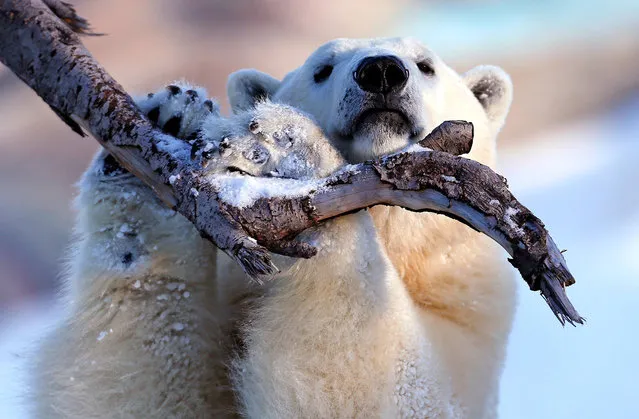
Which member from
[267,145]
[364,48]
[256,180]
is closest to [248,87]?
[364,48]

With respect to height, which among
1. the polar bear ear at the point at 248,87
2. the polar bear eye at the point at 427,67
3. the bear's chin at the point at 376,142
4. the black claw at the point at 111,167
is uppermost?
the polar bear eye at the point at 427,67

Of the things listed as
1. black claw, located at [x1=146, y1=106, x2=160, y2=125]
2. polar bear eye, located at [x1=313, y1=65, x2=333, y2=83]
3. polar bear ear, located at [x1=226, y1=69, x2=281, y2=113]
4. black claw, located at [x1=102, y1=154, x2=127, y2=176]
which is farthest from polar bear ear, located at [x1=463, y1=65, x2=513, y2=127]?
black claw, located at [x1=102, y1=154, x2=127, y2=176]

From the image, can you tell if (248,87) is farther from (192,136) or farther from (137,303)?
(137,303)

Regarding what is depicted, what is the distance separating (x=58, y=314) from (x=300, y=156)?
1.16 meters

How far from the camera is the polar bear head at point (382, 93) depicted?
2.28 m

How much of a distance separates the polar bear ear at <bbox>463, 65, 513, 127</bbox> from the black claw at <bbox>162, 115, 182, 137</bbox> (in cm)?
143

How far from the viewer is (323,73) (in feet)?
9.29

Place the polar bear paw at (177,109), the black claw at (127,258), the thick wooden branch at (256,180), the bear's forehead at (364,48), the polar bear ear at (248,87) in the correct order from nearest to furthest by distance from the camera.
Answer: the thick wooden branch at (256,180) < the black claw at (127,258) < the polar bear paw at (177,109) < the bear's forehead at (364,48) < the polar bear ear at (248,87)

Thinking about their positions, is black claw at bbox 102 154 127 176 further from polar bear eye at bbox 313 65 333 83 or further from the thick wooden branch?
polar bear eye at bbox 313 65 333 83

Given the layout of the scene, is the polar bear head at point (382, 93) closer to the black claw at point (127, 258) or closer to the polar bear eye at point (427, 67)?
the polar bear eye at point (427, 67)

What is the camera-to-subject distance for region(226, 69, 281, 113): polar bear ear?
313 cm

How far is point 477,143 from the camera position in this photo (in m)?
2.80

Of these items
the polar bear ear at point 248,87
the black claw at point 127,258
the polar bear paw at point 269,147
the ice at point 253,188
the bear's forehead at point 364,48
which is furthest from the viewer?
the polar bear ear at point 248,87

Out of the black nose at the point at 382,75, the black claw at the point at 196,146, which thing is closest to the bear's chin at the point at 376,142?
the black nose at the point at 382,75
